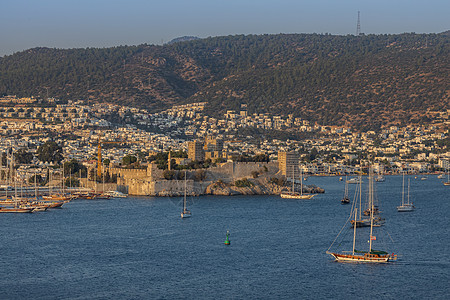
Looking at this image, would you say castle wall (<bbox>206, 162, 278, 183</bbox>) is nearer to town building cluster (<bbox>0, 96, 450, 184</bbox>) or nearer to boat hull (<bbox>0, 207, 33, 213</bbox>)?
boat hull (<bbox>0, 207, 33, 213</bbox>)

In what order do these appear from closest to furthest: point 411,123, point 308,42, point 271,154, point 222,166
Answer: point 222,166 < point 271,154 < point 411,123 < point 308,42

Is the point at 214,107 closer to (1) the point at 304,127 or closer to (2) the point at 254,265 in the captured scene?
(1) the point at 304,127

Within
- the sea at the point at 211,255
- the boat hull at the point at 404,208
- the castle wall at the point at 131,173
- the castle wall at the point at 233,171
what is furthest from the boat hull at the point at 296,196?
the castle wall at the point at 131,173

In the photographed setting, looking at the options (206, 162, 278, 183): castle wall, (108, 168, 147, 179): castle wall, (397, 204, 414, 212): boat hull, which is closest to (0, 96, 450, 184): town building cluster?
(108, 168, 147, 179): castle wall

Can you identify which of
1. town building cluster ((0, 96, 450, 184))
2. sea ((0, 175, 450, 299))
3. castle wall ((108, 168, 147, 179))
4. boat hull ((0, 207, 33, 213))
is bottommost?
sea ((0, 175, 450, 299))

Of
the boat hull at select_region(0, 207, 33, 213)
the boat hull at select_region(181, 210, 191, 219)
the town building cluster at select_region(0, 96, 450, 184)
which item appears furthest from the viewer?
the town building cluster at select_region(0, 96, 450, 184)

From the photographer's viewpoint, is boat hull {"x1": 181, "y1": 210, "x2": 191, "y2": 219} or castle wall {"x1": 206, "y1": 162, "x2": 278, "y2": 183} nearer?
boat hull {"x1": 181, "y1": 210, "x2": 191, "y2": 219}

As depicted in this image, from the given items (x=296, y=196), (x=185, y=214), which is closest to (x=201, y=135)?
(x=296, y=196)

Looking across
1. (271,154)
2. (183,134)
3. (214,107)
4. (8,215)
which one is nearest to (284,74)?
(214,107)
